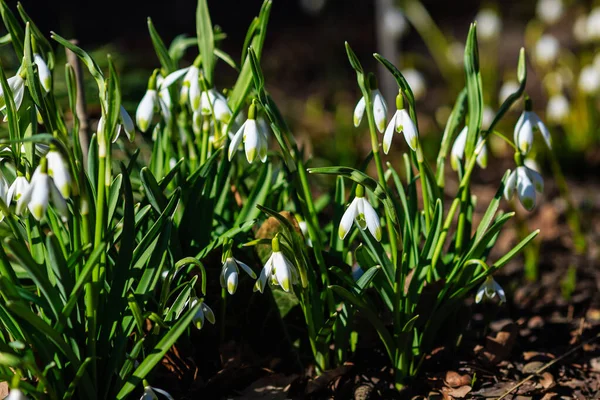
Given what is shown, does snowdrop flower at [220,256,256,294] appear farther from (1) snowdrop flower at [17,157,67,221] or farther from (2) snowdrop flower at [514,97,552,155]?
(2) snowdrop flower at [514,97,552,155]

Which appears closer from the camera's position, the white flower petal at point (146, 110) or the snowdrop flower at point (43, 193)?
the snowdrop flower at point (43, 193)

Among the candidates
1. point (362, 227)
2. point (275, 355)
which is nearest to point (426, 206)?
point (362, 227)

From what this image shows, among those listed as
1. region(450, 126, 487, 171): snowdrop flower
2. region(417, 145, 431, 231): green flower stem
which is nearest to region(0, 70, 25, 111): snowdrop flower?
region(417, 145, 431, 231): green flower stem

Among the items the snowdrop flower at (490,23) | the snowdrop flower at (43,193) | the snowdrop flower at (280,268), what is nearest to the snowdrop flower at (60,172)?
the snowdrop flower at (43,193)

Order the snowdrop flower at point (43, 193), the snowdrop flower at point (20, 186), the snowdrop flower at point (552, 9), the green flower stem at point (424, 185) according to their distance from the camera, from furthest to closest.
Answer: the snowdrop flower at point (552, 9) < the green flower stem at point (424, 185) < the snowdrop flower at point (20, 186) < the snowdrop flower at point (43, 193)

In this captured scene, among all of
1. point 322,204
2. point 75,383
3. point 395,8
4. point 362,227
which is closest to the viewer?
point 75,383

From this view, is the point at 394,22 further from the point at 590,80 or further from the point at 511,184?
the point at 511,184

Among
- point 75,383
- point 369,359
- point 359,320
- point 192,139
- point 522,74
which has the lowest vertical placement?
point 369,359

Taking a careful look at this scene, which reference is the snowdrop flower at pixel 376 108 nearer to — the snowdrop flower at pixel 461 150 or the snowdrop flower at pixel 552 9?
the snowdrop flower at pixel 461 150

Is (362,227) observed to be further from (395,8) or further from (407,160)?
(395,8)
